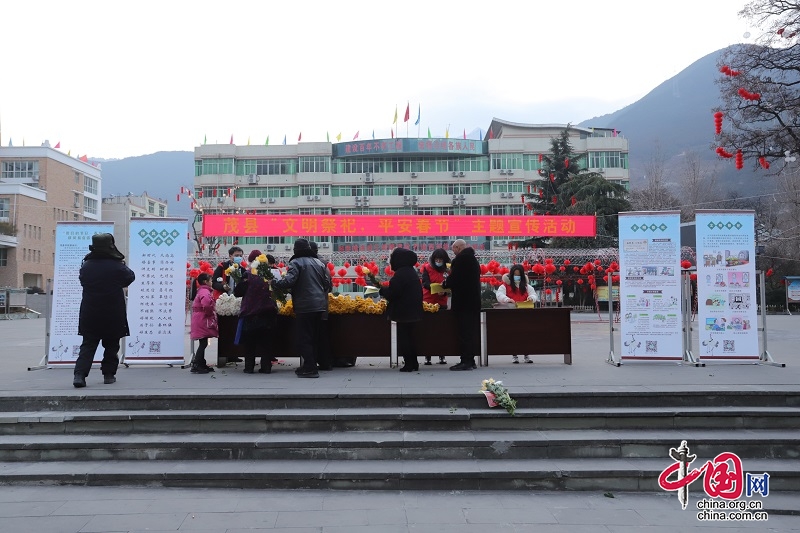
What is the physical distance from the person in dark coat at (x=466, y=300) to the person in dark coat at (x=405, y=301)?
472mm

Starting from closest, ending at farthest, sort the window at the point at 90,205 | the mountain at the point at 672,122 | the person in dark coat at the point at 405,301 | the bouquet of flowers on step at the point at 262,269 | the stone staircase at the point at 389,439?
the stone staircase at the point at 389,439
the bouquet of flowers on step at the point at 262,269
the person in dark coat at the point at 405,301
the window at the point at 90,205
the mountain at the point at 672,122

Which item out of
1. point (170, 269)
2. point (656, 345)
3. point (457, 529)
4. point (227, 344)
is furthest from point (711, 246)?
point (170, 269)

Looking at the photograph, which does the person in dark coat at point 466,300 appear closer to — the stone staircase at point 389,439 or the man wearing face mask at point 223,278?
the stone staircase at point 389,439

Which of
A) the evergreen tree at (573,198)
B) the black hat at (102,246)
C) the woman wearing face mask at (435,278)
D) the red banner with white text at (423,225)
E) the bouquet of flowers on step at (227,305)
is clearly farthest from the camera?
the evergreen tree at (573,198)

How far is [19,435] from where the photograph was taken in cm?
565

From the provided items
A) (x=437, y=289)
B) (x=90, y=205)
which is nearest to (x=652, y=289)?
(x=437, y=289)

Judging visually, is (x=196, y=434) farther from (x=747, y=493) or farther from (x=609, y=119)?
(x=609, y=119)

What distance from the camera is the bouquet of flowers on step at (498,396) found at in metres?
5.62

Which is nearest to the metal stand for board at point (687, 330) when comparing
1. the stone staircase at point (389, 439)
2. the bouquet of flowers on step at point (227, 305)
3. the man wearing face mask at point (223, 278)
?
the stone staircase at point (389, 439)

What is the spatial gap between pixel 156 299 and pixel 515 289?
522cm

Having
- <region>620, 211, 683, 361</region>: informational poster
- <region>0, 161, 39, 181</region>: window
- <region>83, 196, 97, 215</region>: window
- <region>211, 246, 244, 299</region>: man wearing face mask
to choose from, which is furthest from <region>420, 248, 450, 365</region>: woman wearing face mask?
<region>83, 196, 97, 215</region>: window

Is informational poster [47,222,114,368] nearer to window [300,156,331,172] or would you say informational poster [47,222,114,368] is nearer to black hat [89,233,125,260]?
black hat [89,233,125,260]

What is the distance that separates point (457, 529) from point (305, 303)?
3770 mm

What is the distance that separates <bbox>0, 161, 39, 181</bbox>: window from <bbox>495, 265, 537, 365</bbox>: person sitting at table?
67.0 metres
